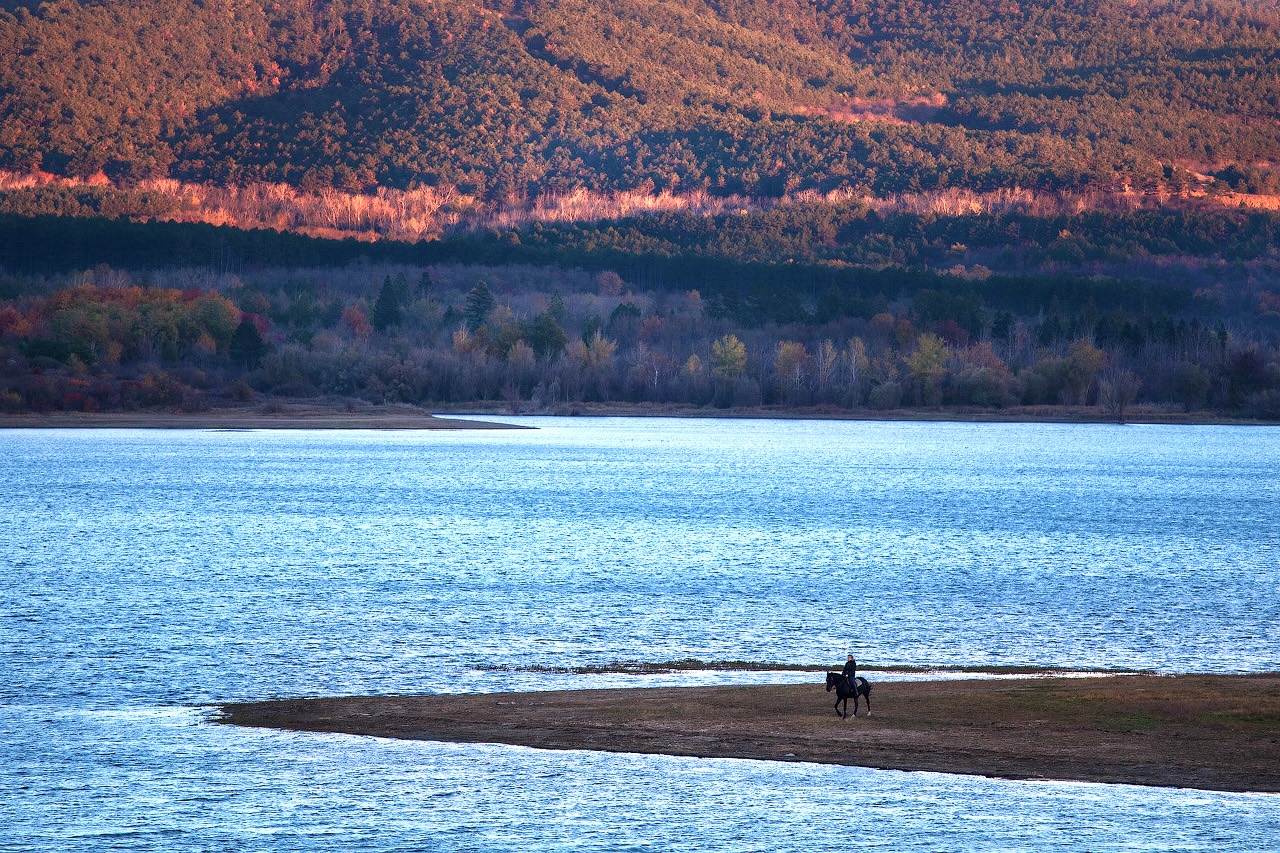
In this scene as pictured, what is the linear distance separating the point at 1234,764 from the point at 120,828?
1592 cm

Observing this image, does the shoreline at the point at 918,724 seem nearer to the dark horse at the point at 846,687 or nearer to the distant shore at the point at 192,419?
the dark horse at the point at 846,687

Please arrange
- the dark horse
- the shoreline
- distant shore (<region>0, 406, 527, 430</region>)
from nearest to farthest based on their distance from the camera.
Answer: the shoreline → the dark horse → distant shore (<region>0, 406, 527, 430</region>)

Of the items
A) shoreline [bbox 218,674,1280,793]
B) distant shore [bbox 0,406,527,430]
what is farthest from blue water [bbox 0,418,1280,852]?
distant shore [bbox 0,406,527,430]

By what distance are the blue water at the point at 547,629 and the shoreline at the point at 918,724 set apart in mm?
798

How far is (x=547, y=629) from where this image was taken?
1537 inches

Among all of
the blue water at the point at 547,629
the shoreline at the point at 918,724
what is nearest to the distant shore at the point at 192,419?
the blue water at the point at 547,629

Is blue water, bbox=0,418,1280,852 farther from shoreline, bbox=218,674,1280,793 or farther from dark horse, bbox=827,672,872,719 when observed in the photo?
dark horse, bbox=827,672,872,719

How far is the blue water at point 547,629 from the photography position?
807 inches

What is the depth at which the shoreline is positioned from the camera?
22.6 meters

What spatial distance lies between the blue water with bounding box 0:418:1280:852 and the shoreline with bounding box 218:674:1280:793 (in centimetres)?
80

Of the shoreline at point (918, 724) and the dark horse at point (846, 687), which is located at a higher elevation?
the dark horse at point (846, 687)

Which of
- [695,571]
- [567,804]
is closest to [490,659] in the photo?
[567,804]

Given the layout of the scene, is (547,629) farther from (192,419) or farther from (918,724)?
(192,419)

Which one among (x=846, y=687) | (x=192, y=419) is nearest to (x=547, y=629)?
(x=846, y=687)
